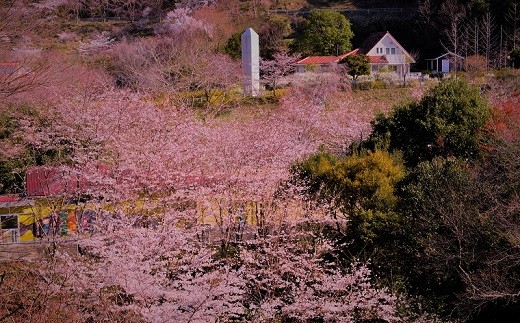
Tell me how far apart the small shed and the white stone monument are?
27.1 ft

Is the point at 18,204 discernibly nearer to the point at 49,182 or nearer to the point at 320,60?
the point at 49,182

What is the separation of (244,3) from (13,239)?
23.9 m

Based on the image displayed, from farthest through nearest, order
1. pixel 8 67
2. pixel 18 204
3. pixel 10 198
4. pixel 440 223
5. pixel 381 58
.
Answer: pixel 381 58, pixel 10 198, pixel 18 204, pixel 8 67, pixel 440 223

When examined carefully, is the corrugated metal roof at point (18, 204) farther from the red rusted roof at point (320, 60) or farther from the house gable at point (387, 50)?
the house gable at point (387, 50)

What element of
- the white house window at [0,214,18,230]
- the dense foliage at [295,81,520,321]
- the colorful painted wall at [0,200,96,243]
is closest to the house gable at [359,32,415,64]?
Answer: the dense foliage at [295,81,520,321]

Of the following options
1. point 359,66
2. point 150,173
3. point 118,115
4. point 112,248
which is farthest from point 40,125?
point 359,66

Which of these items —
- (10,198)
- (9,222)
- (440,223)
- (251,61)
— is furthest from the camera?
(251,61)

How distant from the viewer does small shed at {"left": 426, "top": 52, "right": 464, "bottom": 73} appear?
2300 cm

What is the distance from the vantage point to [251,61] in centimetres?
1998

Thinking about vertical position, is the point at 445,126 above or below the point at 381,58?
below

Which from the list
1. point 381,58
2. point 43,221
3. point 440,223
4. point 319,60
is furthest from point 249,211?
point 381,58

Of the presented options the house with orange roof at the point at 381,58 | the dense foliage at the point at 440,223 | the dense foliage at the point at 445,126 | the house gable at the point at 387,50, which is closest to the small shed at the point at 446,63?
the house with orange roof at the point at 381,58

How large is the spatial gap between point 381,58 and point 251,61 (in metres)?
6.71

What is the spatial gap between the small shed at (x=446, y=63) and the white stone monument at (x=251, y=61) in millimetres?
8268
